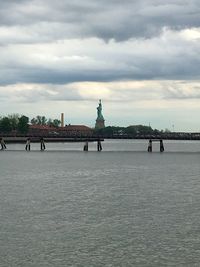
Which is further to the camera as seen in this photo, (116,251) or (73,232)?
(73,232)

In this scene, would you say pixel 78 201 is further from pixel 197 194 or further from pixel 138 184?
pixel 138 184

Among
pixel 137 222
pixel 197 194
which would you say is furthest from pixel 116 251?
pixel 197 194

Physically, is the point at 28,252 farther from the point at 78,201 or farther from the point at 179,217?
the point at 78,201

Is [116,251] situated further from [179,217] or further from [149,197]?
[149,197]

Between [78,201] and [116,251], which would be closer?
[116,251]

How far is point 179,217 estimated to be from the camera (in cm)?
4372

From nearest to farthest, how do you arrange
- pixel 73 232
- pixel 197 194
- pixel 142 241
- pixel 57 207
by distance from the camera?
pixel 142 241 < pixel 73 232 < pixel 57 207 < pixel 197 194

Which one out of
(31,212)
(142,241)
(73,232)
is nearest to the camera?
(142,241)

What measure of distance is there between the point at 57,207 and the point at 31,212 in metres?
3.80

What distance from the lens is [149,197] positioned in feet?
188

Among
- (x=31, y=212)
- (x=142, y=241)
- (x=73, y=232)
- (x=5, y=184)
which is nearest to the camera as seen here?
(x=142, y=241)

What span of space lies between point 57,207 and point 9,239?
46.1ft

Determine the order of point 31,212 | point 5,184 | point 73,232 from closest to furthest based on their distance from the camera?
point 73,232
point 31,212
point 5,184

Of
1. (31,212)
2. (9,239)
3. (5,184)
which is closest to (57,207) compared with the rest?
(31,212)
